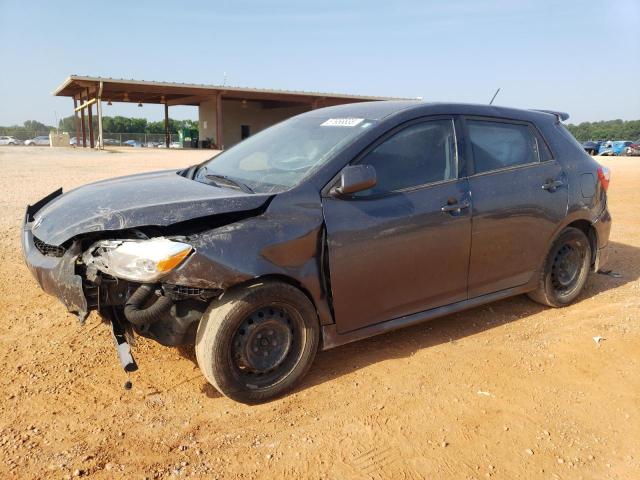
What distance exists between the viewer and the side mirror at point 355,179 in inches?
125

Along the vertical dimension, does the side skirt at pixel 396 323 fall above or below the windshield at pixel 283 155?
below

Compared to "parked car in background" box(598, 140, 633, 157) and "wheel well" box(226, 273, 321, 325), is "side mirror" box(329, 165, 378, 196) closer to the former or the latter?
"wheel well" box(226, 273, 321, 325)

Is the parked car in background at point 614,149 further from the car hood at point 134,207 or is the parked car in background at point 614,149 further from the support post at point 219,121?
the car hood at point 134,207

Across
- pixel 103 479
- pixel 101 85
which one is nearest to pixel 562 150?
pixel 103 479

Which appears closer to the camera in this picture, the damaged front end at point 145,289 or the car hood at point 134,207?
the damaged front end at point 145,289

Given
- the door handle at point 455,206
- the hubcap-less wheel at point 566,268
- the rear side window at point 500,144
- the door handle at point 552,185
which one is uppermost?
the rear side window at point 500,144

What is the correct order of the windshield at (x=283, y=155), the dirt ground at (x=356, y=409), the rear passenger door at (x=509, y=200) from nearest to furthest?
the dirt ground at (x=356, y=409) → the windshield at (x=283, y=155) → the rear passenger door at (x=509, y=200)

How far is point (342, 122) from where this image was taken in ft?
12.5

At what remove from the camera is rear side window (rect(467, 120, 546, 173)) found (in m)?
4.01

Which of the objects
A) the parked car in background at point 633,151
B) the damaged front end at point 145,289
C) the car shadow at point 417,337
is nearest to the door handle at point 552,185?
the car shadow at point 417,337

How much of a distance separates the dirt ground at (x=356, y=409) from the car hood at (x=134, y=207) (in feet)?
3.13

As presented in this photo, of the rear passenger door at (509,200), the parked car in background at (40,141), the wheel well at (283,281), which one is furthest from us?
the parked car in background at (40,141)

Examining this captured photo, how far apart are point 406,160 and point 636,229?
6.16m

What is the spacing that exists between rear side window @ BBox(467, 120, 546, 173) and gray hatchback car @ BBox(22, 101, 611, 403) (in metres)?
0.01
